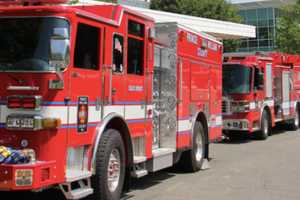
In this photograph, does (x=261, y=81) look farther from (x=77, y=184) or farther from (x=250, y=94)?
(x=77, y=184)

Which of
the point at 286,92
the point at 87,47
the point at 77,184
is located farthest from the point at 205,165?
the point at 286,92

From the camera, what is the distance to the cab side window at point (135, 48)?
28.0 ft

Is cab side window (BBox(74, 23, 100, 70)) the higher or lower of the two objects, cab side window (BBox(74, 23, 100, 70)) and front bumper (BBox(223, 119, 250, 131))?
the higher

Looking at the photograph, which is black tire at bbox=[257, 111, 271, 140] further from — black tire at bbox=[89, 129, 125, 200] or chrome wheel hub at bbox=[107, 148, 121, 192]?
black tire at bbox=[89, 129, 125, 200]

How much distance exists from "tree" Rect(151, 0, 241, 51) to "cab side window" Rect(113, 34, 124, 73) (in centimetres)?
3868

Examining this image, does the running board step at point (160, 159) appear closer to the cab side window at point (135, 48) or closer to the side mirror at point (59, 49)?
the cab side window at point (135, 48)

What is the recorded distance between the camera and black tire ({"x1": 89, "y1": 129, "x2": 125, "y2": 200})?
7344 millimetres

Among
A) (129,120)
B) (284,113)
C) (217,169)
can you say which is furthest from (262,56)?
(129,120)

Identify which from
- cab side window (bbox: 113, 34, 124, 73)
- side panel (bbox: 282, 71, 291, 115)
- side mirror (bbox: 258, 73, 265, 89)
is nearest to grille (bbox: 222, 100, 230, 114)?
side mirror (bbox: 258, 73, 265, 89)

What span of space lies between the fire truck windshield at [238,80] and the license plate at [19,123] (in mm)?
12978

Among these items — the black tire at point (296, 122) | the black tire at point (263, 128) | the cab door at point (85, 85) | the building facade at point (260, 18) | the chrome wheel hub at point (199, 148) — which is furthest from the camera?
the building facade at point (260, 18)

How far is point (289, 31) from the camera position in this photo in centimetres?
4244

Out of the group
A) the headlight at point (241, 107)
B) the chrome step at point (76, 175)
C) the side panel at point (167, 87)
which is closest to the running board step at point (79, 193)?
the chrome step at point (76, 175)

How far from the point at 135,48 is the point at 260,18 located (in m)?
70.9
